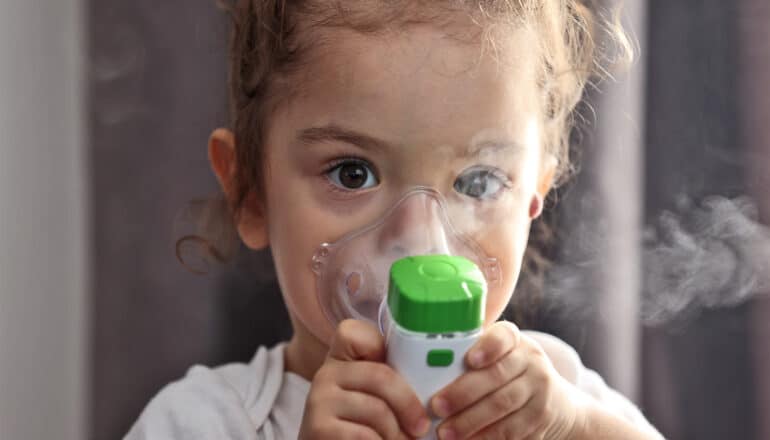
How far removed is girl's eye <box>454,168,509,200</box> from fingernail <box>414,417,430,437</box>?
1.01 feet

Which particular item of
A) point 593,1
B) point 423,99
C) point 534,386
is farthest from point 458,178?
point 593,1

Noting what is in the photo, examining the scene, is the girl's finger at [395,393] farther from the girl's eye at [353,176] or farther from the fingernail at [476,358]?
the girl's eye at [353,176]

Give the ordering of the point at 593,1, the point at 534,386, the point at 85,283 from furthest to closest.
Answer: the point at 85,283 → the point at 593,1 → the point at 534,386

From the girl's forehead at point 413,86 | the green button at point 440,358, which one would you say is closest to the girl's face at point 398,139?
the girl's forehead at point 413,86

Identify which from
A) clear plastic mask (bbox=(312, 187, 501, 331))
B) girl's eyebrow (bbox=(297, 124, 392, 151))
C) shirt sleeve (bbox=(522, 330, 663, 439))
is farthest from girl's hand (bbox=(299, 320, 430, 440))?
shirt sleeve (bbox=(522, 330, 663, 439))

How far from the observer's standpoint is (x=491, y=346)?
2.42ft

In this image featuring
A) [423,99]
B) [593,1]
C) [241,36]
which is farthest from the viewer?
[593,1]

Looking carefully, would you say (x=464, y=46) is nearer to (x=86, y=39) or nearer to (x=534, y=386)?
(x=534, y=386)

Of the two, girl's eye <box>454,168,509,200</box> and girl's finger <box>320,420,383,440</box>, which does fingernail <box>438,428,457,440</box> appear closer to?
girl's finger <box>320,420,383,440</box>

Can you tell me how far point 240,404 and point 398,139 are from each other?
1.22 ft

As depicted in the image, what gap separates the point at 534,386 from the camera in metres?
0.81

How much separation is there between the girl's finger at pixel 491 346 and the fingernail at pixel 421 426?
56 millimetres

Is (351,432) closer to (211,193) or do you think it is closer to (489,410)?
(489,410)

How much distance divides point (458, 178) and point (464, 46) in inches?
5.2
